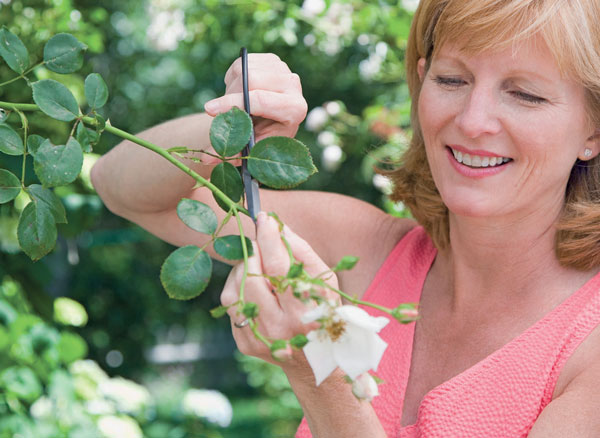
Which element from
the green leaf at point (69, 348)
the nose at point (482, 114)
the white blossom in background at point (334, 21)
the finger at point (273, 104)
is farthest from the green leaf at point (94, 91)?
the white blossom in background at point (334, 21)

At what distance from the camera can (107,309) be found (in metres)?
5.57

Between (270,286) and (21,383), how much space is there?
148 centimetres

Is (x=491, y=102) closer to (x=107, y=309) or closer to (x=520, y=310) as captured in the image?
(x=520, y=310)

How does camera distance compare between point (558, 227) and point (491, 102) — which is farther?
point (558, 227)

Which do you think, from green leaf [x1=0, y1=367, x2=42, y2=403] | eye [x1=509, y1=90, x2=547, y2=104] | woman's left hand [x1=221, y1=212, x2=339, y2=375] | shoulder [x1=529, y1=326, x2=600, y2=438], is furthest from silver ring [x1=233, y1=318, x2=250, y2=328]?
green leaf [x1=0, y1=367, x2=42, y2=403]

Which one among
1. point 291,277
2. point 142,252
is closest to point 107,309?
point 142,252

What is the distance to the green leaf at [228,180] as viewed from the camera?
1.01 metres

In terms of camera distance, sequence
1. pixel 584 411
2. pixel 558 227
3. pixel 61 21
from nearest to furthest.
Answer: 1. pixel 584 411
2. pixel 558 227
3. pixel 61 21

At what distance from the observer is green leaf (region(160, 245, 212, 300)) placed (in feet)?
2.90

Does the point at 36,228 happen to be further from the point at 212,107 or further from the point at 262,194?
the point at 262,194

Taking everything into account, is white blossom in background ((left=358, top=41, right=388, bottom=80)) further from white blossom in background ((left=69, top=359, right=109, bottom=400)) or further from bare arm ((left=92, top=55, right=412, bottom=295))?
white blossom in background ((left=69, top=359, right=109, bottom=400))

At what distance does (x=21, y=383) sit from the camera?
7.43 ft

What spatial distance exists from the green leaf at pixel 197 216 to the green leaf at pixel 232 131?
82 millimetres

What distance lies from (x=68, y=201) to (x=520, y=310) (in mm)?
1290
